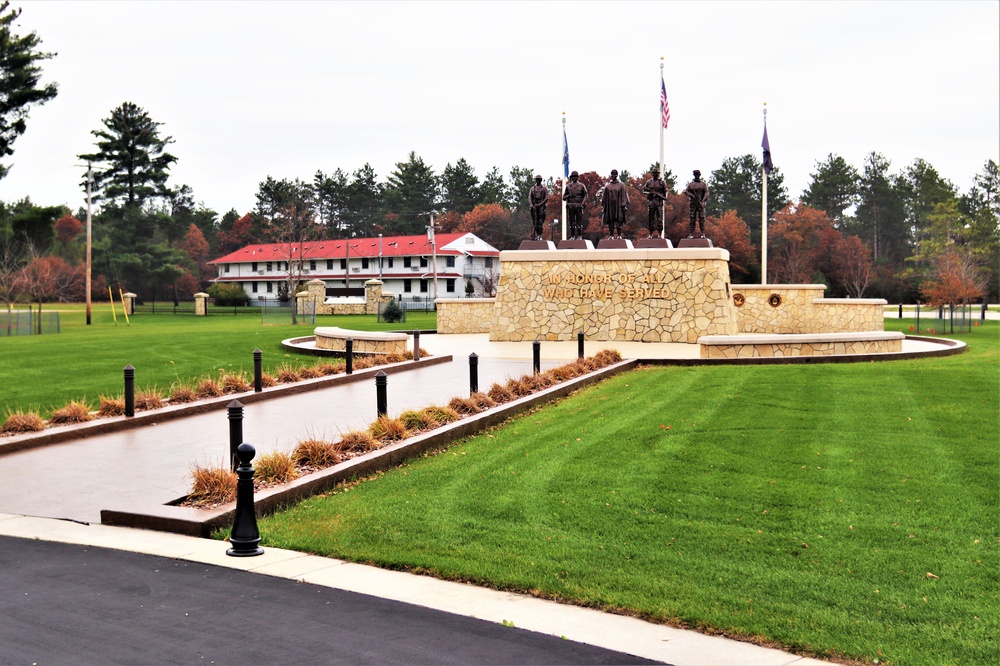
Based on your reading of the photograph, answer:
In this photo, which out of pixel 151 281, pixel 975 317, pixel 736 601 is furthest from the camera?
pixel 151 281

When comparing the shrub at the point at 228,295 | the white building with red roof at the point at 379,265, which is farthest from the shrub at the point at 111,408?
the white building with red roof at the point at 379,265

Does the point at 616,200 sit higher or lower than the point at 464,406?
higher

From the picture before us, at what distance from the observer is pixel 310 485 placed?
8.91m

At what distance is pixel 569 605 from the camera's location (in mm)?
5941

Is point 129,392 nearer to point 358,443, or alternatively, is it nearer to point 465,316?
point 358,443

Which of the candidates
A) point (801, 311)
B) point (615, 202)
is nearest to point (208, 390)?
point (615, 202)

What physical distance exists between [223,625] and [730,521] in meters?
4.25

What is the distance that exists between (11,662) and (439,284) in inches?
3034

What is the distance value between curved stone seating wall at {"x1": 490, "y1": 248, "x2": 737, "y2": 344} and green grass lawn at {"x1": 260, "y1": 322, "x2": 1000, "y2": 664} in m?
13.4

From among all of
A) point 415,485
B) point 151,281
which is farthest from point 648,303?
point 151,281

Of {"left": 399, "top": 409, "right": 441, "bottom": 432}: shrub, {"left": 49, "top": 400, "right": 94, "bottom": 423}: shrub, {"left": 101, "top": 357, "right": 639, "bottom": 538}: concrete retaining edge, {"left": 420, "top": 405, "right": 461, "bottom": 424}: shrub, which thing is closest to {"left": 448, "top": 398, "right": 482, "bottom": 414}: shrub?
{"left": 101, "top": 357, "right": 639, "bottom": 538}: concrete retaining edge

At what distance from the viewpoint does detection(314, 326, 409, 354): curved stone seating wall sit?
72.7ft

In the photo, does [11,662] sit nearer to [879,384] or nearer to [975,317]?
[879,384]

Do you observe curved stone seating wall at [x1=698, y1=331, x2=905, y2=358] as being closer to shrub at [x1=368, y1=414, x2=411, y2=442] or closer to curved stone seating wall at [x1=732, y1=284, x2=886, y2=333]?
shrub at [x1=368, y1=414, x2=411, y2=442]
